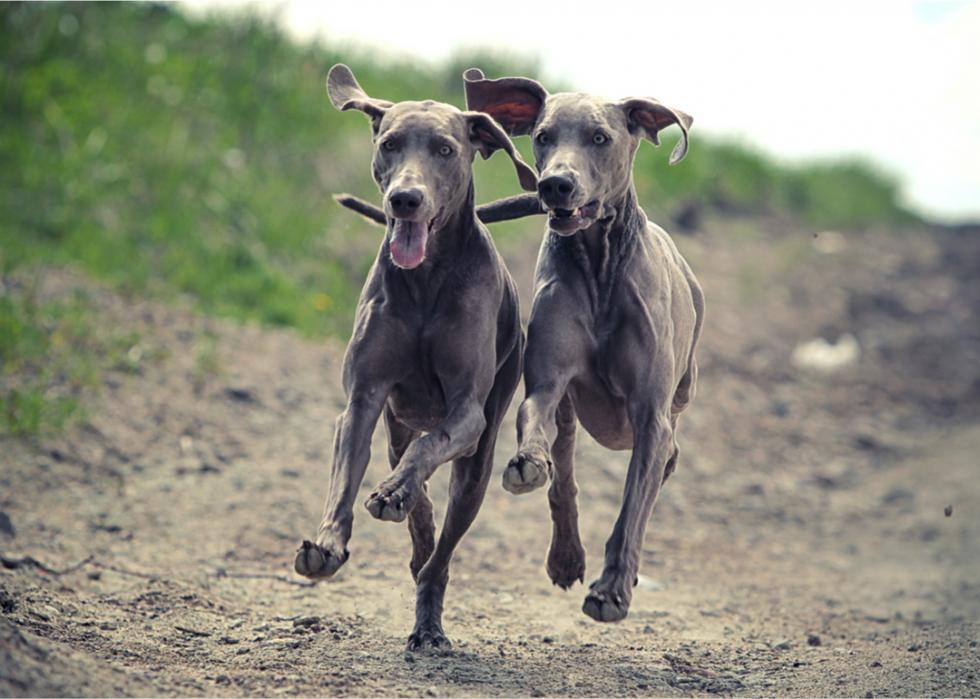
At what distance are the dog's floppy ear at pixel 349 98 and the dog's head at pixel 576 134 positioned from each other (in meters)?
0.47

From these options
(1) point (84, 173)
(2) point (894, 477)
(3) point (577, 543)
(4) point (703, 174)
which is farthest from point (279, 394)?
(4) point (703, 174)

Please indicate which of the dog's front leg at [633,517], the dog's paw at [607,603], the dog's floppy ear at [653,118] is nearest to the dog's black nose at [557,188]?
the dog's floppy ear at [653,118]

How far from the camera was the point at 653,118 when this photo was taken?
5926 mm

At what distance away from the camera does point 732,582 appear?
898cm

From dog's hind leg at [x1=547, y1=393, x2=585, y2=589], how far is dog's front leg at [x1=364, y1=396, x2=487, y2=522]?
796 mm

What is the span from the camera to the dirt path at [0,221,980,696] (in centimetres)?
582

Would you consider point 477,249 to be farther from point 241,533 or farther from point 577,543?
point 241,533

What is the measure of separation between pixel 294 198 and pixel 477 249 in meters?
8.02

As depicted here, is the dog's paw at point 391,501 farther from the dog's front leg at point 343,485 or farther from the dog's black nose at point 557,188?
the dog's black nose at point 557,188

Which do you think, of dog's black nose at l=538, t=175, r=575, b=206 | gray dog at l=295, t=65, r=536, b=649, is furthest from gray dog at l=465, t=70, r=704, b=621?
gray dog at l=295, t=65, r=536, b=649

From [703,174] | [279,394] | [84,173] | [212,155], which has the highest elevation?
[703,174]

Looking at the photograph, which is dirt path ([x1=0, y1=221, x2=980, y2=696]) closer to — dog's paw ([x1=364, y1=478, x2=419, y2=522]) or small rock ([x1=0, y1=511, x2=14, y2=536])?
small rock ([x1=0, y1=511, x2=14, y2=536])

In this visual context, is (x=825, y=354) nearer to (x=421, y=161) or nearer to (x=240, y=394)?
(x=240, y=394)

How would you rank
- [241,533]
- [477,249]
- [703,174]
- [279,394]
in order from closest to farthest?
[477,249], [241,533], [279,394], [703,174]
